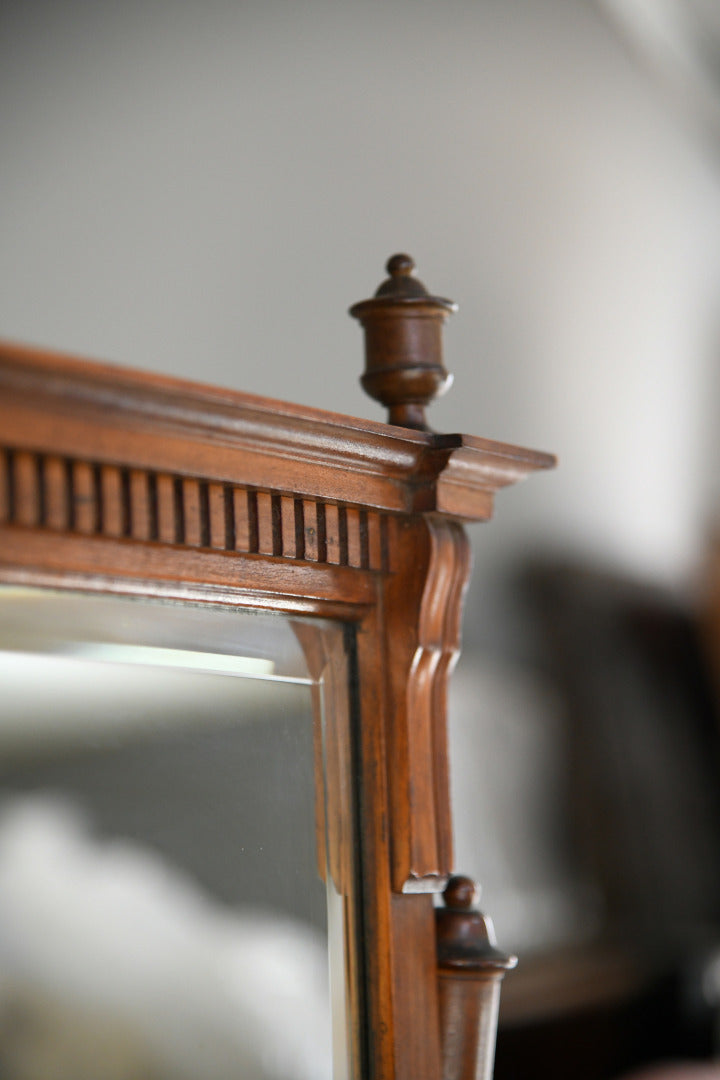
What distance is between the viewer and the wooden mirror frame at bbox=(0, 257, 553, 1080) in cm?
54

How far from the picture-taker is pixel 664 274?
1627 millimetres

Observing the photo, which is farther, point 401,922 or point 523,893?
point 523,893

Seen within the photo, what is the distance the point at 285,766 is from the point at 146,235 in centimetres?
51

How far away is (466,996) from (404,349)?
0.37 m

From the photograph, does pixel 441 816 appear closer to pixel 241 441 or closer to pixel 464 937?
pixel 464 937

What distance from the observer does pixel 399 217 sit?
1.22 metres

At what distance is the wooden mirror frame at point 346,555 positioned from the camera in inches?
21.2

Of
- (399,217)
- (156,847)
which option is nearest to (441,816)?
(156,847)

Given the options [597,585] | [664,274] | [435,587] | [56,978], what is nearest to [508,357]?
[597,585]

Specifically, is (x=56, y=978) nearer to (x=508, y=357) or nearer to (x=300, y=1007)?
(x=300, y=1007)

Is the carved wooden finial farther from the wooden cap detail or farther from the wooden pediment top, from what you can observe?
the wooden cap detail

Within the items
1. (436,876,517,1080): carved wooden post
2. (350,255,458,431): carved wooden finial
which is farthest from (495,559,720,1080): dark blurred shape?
(350,255,458,431): carved wooden finial

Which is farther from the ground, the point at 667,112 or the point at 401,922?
the point at 667,112

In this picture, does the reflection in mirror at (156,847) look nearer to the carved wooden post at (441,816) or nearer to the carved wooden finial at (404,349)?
the carved wooden post at (441,816)
